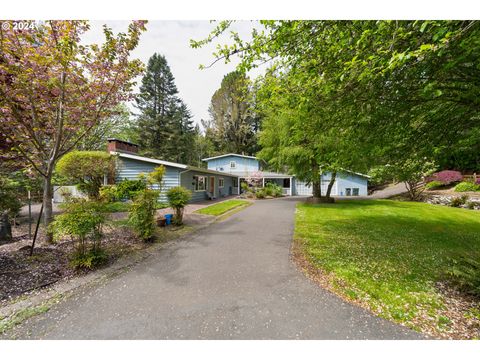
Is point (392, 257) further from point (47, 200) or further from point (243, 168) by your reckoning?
point (243, 168)

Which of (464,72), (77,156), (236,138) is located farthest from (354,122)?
(236,138)

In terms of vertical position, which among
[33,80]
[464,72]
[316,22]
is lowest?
[464,72]

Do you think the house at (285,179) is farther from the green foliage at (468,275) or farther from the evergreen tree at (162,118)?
the green foliage at (468,275)

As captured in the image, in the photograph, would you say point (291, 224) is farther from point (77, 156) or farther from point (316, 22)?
point (77, 156)

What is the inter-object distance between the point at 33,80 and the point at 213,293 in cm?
622

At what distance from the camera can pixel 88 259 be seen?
4.01 m

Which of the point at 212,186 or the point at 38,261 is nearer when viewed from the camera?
the point at 38,261

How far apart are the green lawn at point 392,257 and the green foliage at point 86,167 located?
37.4 ft

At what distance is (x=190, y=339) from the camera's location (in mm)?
2305

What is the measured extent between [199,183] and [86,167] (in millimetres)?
7756

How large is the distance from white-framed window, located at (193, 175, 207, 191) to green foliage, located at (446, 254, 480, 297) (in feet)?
47.0

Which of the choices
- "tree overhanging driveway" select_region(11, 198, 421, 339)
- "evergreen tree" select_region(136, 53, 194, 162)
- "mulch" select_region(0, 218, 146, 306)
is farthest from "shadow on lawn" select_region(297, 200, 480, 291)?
"evergreen tree" select_region(136, 53, 194, 162)

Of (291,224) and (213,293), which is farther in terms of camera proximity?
(291,224)

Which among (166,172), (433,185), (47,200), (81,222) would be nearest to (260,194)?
(166,172)
